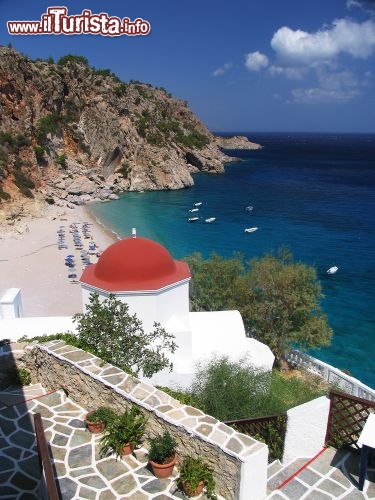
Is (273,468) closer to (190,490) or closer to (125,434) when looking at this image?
(190,490)

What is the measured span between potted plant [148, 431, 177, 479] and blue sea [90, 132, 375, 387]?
13.8m

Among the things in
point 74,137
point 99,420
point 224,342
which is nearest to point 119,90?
point 74,137

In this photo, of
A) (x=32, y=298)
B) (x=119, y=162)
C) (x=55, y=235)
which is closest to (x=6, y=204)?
(x=55, y=235)

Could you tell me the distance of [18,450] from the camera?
636cm

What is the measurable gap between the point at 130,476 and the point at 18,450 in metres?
1.84

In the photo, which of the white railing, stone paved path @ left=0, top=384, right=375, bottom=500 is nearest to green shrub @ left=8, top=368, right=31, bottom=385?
stone paved path @ left=0, top=384, right=375, bottom=500

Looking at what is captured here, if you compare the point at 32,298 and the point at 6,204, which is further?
the point at 6,204

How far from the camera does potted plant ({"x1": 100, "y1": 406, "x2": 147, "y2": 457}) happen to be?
6.27m

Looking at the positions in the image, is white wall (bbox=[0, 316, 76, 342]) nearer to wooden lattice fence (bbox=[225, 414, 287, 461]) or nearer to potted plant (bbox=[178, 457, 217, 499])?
wooden lattice fence (bbox=[225, 414, 287, 461])

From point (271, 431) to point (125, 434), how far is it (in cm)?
238

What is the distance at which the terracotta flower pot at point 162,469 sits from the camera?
5836 millimetres

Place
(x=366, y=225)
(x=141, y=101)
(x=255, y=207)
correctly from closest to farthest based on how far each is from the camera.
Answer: (x=366, y=225) → (x=255, y=207) → (x=141, y=101)


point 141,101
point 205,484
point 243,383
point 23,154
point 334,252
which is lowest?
point 334,252

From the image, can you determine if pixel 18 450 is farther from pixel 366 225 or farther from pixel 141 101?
pixel 141 101
